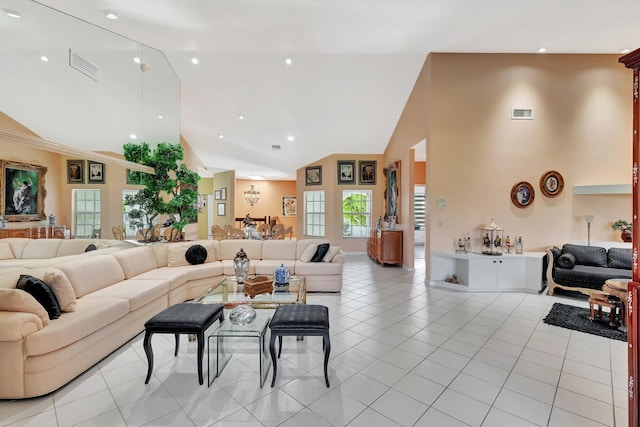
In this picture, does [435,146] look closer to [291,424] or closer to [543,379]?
[543,379]

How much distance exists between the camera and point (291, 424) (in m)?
1.92

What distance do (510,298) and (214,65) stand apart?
6406mm

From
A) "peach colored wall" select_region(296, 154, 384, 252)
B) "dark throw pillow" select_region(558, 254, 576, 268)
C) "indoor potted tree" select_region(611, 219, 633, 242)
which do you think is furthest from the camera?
"peach colored wall" select_region(296, 154, 384, 252)

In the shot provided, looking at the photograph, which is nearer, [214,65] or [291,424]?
[291,424]

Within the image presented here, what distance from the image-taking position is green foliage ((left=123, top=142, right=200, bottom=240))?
501 centimetres

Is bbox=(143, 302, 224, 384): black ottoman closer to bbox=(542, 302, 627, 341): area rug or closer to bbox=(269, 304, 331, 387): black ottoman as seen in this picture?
bbox=(269, 304, 331, 387): black ottoman

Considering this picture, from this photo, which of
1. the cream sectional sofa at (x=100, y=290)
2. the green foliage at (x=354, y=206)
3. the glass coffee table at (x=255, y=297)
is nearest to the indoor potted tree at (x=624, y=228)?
the cream sectional sofa at (x=100, y=290)

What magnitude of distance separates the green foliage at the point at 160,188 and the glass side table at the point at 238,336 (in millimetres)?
3284

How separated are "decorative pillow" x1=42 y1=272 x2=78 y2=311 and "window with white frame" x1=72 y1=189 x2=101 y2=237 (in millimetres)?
1436

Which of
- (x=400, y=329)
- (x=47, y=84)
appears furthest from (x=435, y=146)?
(x=47, y=84)

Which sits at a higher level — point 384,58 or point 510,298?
point 384,58

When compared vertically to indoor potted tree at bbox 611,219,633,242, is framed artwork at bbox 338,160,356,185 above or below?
above

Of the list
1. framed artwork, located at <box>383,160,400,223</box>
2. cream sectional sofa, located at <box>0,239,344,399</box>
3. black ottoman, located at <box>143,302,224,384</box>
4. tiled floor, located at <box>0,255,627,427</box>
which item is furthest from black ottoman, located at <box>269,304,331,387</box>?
framed artwork, located at <box>383,160,400,223</box>

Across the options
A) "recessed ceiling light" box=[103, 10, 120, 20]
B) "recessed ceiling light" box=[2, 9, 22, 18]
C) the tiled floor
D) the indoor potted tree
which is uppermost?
"recessed ceiling light" box=[103, 10, 120, 20]
